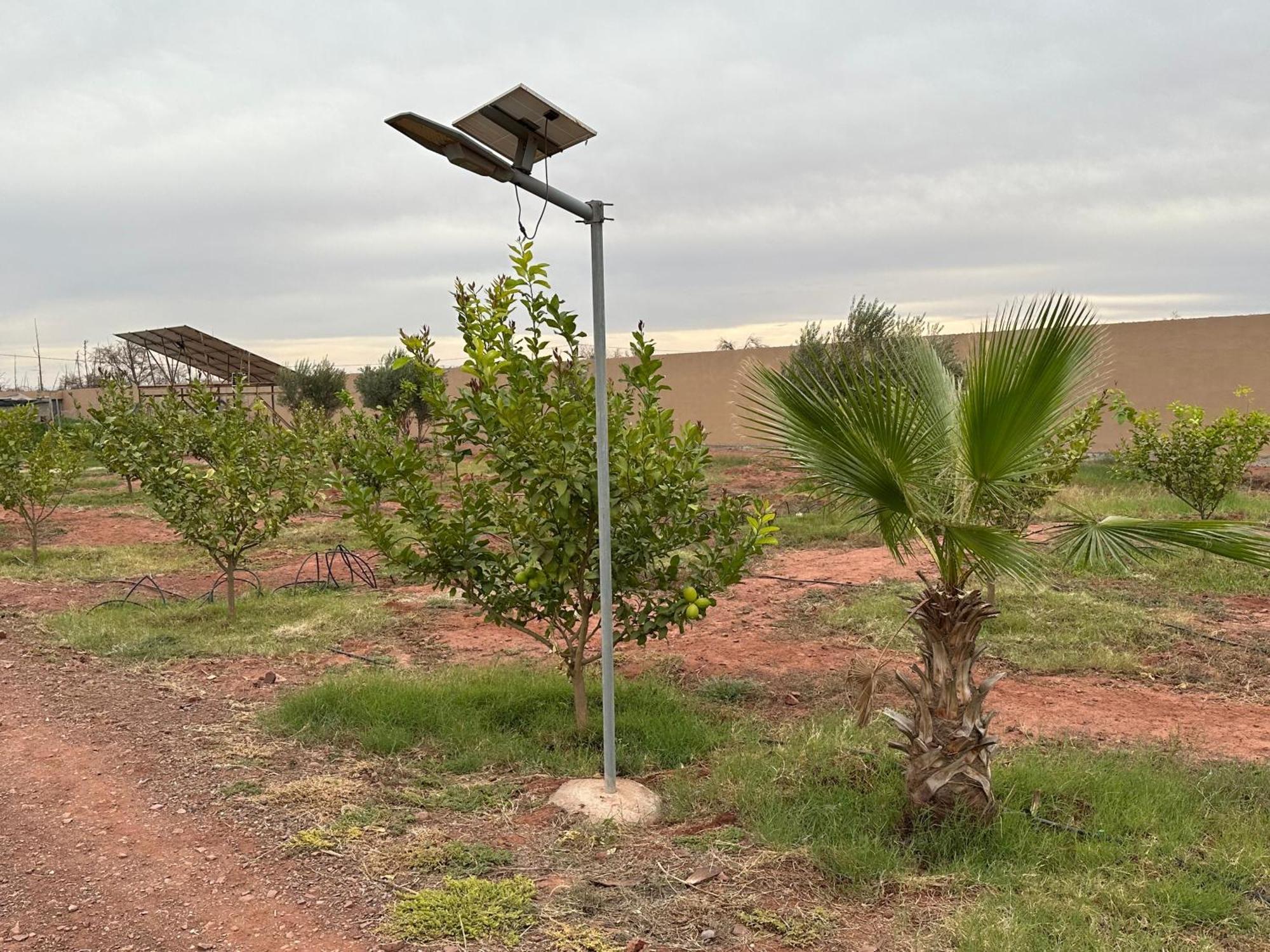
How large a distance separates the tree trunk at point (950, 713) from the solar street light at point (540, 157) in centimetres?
136

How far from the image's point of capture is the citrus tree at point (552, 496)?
488 centimetres

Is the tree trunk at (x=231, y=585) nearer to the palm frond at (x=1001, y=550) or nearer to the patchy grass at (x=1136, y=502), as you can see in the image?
the palm frond at (x=1001, y=550)

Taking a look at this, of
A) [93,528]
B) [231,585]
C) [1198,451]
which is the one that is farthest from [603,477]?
[93,528]

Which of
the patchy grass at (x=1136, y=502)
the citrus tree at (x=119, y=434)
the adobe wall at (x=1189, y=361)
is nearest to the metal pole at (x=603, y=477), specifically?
the citrus tree at (x=119, y=434)

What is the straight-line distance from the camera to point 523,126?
392 cm

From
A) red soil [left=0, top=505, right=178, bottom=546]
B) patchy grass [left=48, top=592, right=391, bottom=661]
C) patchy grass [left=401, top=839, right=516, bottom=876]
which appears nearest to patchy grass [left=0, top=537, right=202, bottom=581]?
Answer: red soil [left=0, top=505, right=178, bottom=546]

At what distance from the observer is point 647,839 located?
4.17m

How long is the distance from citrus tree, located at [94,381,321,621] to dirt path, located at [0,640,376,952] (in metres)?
2.96

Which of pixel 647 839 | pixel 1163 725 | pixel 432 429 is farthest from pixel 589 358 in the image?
pixel 1163 725

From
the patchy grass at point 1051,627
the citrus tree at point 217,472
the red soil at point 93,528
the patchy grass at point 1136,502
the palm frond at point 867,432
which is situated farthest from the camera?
the red soil at point 93,528

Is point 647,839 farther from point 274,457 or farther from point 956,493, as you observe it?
point 274,457

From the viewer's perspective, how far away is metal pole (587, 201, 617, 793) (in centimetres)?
426

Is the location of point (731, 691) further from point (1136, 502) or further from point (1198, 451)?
point (1136, 502)

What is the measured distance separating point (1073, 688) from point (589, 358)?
3985 mm
